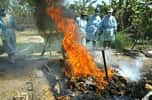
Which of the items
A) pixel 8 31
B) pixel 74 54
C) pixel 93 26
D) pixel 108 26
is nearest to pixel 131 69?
pixel 74 54

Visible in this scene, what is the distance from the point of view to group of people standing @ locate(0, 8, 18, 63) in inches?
543

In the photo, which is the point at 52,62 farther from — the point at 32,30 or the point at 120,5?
the point at 32,30

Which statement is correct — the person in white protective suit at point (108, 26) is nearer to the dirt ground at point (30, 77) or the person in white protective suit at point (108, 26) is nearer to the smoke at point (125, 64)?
the smoke at point (125, 64)

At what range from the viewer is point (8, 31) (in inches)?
551

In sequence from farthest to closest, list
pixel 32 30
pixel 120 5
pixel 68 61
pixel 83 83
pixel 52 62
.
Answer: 1. pixel 32 30
2. pixel 120 5
3. pixel 52 62
4. pixel 68 61
5. pixel 83 83

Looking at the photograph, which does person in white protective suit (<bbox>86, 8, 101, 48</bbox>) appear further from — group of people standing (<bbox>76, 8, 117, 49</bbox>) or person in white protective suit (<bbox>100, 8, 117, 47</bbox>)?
person in white protective suit (<bbox>100, 8, 117, 47</bbox>)

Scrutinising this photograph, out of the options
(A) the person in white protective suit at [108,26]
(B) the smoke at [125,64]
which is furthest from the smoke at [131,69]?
(A) the person in white protective suit at [108,26]

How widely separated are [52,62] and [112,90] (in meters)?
3.60

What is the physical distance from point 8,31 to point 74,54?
11.6 ft

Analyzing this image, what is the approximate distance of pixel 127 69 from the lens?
13.2 m

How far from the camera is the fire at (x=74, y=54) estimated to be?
35.6 ft

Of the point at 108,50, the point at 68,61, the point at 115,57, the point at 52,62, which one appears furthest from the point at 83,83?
the point at 108,50

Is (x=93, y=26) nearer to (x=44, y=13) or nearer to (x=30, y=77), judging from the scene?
(x=44, y=13)

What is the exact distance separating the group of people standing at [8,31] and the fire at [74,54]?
158 cm
